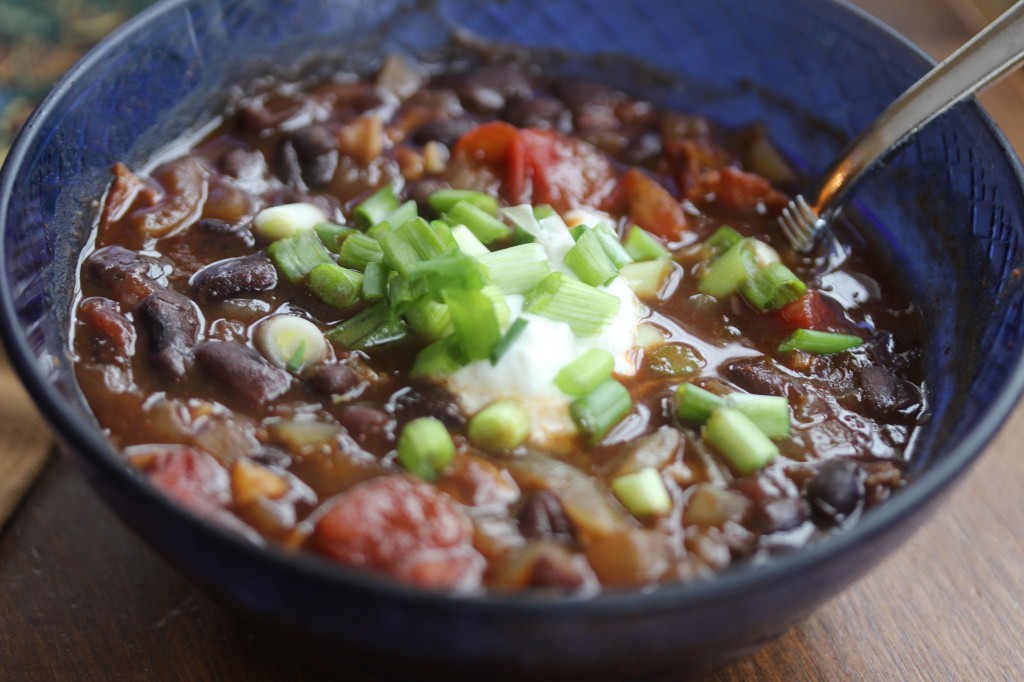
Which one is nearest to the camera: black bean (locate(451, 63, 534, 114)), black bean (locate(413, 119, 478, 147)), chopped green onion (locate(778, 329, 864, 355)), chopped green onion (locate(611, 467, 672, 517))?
chopped green onion (locate(611, 467, 672, 517))

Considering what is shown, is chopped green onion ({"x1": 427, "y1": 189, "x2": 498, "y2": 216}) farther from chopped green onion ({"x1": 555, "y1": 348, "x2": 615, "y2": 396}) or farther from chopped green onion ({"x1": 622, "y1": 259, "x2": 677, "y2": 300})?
chopped green onion ({"x1": 555, "y1": 348, "x2": 615, "y2": 396})

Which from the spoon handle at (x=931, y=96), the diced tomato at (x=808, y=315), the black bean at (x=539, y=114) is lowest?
the diced tomato at (x=808, y=315)

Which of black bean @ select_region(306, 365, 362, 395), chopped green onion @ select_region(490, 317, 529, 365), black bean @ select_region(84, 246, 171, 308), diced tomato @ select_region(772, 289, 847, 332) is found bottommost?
black bean @ select_region(84, 246, 171, 308)

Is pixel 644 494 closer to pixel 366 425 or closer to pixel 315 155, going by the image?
pixel 366 425

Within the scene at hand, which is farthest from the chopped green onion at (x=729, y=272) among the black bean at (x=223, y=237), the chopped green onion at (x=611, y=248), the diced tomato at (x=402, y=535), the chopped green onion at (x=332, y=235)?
the black bean at (x=223, y=237)

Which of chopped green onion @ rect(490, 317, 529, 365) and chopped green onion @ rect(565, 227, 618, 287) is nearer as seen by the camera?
chopped green onion @ rect(490, 317, 529, 365)

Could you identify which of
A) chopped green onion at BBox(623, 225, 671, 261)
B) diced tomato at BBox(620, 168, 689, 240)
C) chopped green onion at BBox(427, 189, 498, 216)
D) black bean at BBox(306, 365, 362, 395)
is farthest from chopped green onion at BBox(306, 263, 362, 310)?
diced tomato at BBox(620, 168, 689, 240)

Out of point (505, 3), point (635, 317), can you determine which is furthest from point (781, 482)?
point (505, 3)

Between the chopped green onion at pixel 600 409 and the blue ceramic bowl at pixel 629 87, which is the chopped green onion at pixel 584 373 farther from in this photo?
the blue ceramic bowl at pixel 629 87
